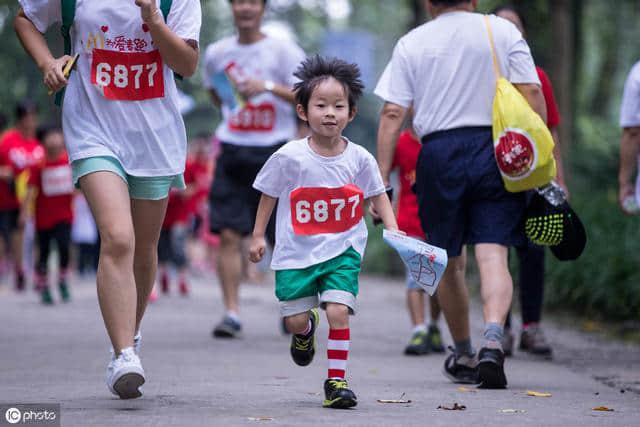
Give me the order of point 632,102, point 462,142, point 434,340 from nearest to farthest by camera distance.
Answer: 1. point 462,142
2. point 632,102
3. point 434,340

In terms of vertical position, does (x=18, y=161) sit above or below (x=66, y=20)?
below

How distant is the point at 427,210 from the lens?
21.0 feet

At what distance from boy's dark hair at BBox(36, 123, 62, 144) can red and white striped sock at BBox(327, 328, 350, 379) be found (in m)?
8.38

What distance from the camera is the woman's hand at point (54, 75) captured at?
5.07 m

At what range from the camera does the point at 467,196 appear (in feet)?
20.6

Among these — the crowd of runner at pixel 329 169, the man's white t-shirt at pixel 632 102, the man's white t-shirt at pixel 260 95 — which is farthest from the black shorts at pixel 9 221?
the man's white t-shirt at pixel 632 102

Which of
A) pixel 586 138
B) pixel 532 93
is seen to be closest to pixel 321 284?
pixel 532 93

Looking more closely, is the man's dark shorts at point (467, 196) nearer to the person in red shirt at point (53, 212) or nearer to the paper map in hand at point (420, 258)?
the paper map in hand at point (420, 258)

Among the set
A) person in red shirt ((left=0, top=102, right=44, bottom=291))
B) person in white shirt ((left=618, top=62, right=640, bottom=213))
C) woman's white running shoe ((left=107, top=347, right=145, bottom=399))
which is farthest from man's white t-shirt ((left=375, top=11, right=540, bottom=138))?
person in red shirt ((left=0, top=102, right=44, bottom=291))

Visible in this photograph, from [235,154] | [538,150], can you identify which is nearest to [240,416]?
[538,150]

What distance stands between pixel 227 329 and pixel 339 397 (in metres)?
3.66

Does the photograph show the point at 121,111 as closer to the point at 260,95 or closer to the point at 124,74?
the point at 124,74

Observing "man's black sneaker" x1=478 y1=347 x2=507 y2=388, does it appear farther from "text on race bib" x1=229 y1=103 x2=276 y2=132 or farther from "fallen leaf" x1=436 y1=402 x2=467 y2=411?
"text on race bib" x1=229 y1=103 x2=276 y2=132

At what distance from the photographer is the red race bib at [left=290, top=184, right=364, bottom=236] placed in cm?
546
